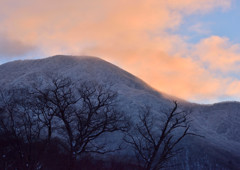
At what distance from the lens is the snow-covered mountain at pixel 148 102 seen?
6400 cm

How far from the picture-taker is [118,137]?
2606 inches

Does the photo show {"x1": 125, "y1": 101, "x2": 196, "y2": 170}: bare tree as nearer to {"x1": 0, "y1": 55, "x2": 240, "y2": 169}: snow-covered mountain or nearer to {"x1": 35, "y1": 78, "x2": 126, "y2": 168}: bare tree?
{"x1": 35, "y1": 78, "x2": 126, "y2": 168}: bare tree

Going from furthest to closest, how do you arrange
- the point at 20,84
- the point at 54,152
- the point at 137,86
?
1. the point at 137,86
2. the point at 20,84
3. the point at 54,152

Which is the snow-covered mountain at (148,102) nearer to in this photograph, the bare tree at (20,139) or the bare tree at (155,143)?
the bare tree at (155,143)

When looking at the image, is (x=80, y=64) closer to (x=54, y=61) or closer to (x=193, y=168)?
(x=54, y=61)

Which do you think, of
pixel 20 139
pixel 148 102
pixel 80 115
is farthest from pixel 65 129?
pixel 148 102

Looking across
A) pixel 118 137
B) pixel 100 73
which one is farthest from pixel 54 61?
pixel 118 137

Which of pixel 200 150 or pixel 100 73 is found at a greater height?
pixel 100 73

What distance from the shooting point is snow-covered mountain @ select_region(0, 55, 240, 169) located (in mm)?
64000

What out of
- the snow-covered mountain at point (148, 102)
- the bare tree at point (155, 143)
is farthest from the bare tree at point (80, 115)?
the snow-covered mountain at point (148, 102)

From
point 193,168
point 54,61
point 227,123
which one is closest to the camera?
point 193,168

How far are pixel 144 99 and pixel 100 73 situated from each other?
2615cm

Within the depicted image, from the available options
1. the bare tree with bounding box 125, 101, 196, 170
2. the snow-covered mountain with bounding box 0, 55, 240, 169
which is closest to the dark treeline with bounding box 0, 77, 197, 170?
the bare tree with bounding box 125, 101, 196, 170

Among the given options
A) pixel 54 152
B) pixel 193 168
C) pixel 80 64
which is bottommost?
pixel 193 168
